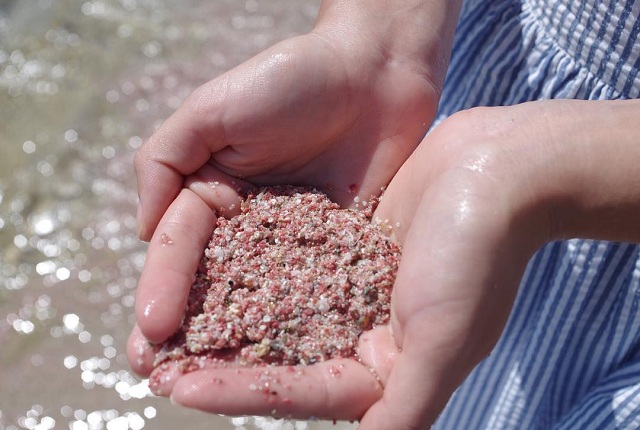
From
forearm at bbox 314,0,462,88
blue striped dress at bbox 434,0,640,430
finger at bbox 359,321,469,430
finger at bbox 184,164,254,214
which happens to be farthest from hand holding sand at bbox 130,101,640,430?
forearm at bbox 314,0,462,88

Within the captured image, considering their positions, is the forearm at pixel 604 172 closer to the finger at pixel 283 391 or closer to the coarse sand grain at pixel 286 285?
the coarse sand grain at pixel 286 285

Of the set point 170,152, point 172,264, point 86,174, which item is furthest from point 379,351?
point 86,174

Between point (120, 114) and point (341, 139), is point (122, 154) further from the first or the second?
point (341, 139)

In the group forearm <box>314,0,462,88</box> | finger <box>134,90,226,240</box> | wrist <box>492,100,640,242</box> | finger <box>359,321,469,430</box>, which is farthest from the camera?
forearm <box>314,0,462,88</box>

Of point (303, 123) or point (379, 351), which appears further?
point (303, 123)

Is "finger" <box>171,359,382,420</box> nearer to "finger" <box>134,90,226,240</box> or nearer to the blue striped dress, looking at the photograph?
"finger" <box>134,90,226,240</box>

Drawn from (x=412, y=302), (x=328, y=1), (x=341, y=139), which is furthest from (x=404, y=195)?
(x=328, y=1)

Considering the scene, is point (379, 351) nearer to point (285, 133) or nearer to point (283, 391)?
point (283, 391)
